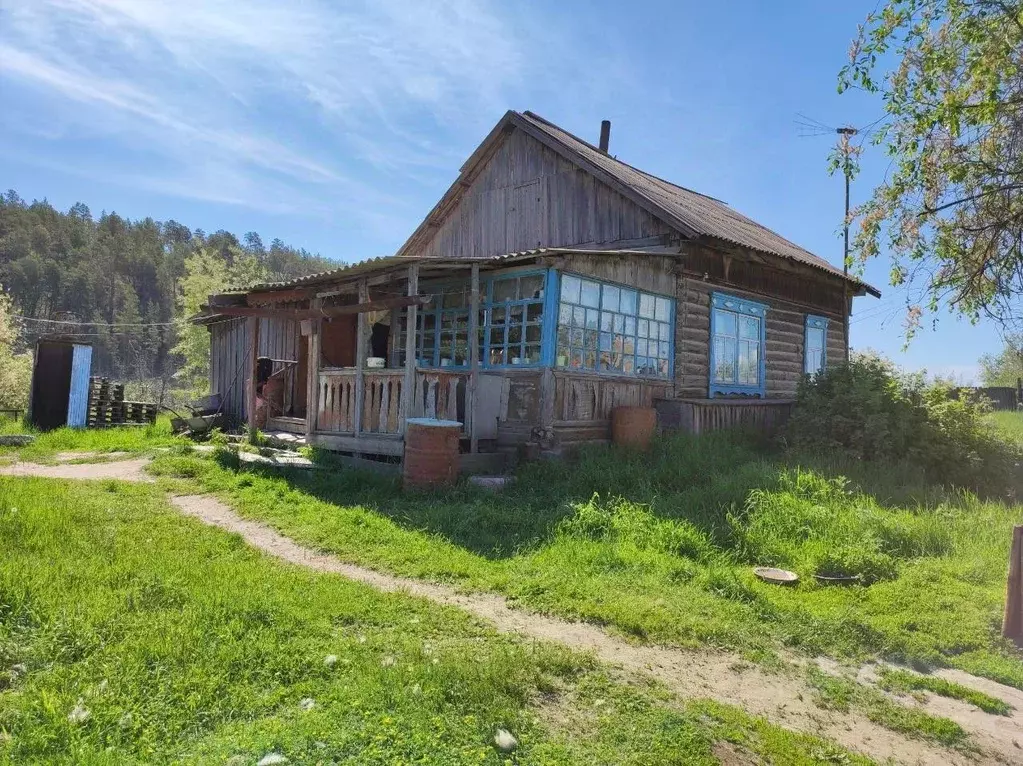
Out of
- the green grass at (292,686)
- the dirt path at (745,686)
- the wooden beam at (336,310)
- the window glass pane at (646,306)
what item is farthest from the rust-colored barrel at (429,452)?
the window glass pane at (646,306)

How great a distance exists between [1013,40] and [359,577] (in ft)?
27.0

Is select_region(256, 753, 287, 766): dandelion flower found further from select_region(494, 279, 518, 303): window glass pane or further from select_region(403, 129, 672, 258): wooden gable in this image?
select_region(403, 129, 672, 258): wooden gable

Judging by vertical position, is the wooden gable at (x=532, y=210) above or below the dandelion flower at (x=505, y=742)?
above

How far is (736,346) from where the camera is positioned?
13812 mm

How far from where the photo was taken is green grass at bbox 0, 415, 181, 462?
11.8 metres

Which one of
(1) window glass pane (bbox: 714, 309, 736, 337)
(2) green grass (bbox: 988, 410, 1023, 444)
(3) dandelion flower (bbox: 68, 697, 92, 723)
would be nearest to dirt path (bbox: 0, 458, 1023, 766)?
(3) dandelion flower (bbox: 68, 697, 92, 723)

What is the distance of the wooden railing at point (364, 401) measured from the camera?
968 cm

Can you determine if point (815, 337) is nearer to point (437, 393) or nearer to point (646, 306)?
point (646, 306)

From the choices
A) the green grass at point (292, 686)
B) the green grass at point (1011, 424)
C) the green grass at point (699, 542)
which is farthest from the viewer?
the green grass at point (1011, 424)

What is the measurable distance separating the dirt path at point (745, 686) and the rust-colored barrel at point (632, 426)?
578 centimetres

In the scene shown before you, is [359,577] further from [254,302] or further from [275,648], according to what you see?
[254,302]

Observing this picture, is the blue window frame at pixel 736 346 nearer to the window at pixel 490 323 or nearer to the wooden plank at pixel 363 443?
the window at pixel 490 323

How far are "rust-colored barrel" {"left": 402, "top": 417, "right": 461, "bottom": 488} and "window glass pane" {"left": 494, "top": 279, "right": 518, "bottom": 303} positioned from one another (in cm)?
314

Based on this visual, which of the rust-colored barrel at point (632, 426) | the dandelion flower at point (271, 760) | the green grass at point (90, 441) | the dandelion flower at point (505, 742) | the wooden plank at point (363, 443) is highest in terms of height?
the rust-colored barrel at point (632, 426)
